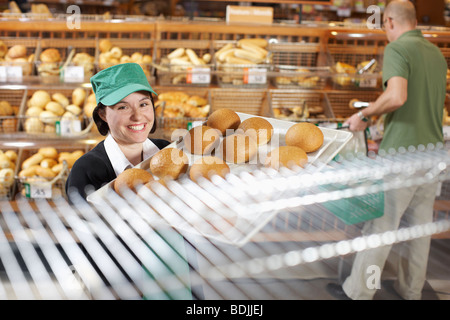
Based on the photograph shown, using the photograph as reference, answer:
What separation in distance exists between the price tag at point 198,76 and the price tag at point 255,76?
234 millimetres

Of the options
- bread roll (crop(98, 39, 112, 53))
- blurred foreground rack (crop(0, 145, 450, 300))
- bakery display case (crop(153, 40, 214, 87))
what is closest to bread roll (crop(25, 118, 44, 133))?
bread roll (crop(98, 39, 112, 53))

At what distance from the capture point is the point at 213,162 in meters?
0.91

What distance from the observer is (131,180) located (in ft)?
2.87

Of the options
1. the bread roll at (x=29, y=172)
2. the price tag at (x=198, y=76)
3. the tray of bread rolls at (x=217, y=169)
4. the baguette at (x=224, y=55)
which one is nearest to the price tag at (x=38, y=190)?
the bread roll at (x=29, y=172)

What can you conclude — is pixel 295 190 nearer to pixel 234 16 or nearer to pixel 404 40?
pixel 404 40

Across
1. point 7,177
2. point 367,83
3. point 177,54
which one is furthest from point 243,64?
point 7,177

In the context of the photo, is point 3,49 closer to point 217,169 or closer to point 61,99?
point 61,99

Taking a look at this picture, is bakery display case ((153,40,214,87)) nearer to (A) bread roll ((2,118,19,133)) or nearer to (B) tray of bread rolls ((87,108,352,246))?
(A) bread roll ((2,118,19,133))

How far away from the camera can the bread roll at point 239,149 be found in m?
0.95

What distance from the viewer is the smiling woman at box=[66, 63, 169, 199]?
109 centimetres

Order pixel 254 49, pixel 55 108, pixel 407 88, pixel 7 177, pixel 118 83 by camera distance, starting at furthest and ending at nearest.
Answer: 1. pixel 254 49
2. pixel 55 108
3. pixel 7 177
4. pixel 407 88
5. pixel 118 83

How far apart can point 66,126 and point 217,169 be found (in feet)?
6.15

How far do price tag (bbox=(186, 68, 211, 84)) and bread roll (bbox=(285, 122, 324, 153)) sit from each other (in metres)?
1.74

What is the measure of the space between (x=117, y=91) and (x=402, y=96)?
1504mm
